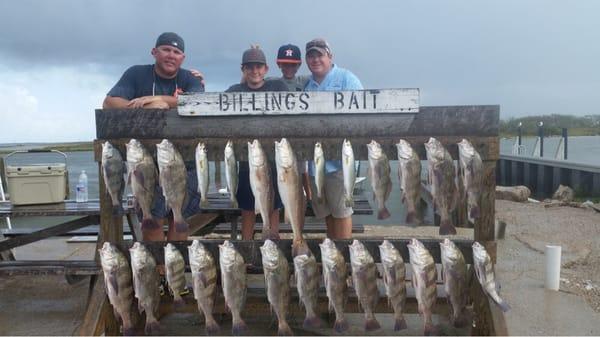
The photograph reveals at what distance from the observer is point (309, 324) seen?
3.34 meters

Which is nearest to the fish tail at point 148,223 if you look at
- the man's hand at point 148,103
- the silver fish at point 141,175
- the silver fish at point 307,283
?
the silver fish at point 141,175

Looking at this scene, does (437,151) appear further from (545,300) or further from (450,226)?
(545,300)

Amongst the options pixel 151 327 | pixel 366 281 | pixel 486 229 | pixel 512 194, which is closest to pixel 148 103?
pixel 151 327

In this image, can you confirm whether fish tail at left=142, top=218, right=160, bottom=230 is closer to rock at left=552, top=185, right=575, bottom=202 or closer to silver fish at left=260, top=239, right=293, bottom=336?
silver fish at left=260, top=239, right=293, bottom=336

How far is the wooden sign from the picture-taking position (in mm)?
3488

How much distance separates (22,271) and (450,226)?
3.61 metres

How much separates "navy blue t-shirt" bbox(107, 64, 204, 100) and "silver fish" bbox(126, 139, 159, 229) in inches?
40.6

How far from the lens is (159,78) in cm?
439

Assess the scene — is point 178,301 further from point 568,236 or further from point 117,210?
point 568,236

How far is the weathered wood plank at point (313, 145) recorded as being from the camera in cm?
346

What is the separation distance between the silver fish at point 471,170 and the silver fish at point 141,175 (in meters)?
2.07

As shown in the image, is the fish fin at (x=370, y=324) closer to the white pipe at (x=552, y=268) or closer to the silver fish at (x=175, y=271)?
the silver fish at (x=175, y=271)

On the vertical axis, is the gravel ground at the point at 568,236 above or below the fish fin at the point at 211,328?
below

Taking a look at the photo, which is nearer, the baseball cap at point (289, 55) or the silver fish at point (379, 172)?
the silver fish at point (379, 172)
